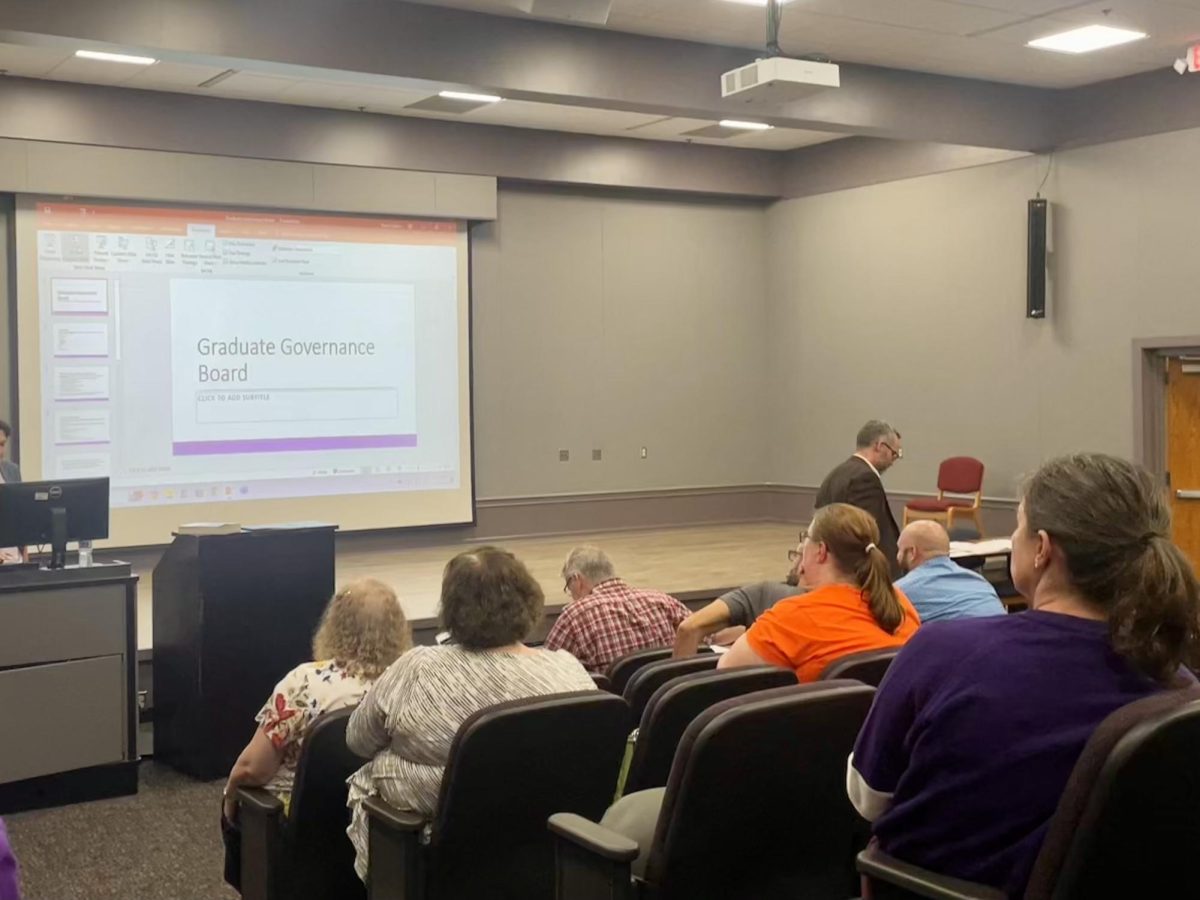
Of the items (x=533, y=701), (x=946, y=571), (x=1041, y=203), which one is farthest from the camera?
(x=1041, y=203)

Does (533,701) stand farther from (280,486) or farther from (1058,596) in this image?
(280,486)

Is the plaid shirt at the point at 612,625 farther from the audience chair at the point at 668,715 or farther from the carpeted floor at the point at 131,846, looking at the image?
the carpeted floor at the point at 131,846

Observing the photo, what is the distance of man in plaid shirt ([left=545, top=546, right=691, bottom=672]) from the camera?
376 cm

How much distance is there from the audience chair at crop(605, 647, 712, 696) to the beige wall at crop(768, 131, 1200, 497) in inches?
240

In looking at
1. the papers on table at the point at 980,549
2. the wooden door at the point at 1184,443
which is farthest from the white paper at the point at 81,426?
the wooden door at the point at 1184,443

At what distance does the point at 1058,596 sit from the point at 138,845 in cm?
352

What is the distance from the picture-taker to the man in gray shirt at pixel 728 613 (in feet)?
11.8

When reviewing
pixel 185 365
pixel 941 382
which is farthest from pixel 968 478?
pixel 185 365

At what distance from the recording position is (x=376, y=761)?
261cm

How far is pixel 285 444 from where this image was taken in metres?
9.26

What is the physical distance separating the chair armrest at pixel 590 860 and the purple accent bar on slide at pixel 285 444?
720 centimetres

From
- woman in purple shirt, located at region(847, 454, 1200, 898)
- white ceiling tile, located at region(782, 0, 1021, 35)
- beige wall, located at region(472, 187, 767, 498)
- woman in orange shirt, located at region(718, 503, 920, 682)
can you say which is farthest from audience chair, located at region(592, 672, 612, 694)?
beige wall, located at region(472, 187, 767, 498)

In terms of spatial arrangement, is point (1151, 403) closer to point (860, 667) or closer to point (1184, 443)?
point (1184, 443)

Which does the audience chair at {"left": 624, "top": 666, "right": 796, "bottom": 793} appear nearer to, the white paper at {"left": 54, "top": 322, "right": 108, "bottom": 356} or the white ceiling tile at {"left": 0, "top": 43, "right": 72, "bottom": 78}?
the white ceiling tile at {"left": 0, "top": 43, "right": 72, "bottom": 78}
